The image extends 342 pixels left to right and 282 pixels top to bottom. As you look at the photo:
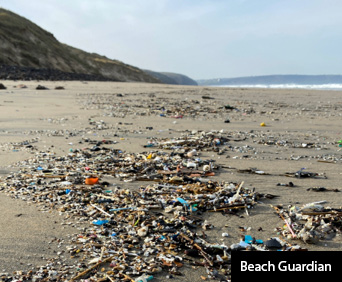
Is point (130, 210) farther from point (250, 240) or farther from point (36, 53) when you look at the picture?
point (36, 53)

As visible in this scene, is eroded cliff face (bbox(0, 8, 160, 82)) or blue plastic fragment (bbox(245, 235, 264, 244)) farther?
eroded cliff face (bbox(0, 8, 160, 82))

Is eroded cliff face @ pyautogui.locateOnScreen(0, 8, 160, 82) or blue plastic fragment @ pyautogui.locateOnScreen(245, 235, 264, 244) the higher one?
eroded cliff face @ pyautogui.locateOnScreen(0, 8, 160, 82)

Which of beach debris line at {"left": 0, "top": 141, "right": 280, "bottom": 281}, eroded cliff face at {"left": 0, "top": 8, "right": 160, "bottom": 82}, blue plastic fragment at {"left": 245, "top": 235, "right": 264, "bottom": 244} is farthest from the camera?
eroded cliff face at {"left": 0, "top": 8, "right": 160, "bottom": 82}

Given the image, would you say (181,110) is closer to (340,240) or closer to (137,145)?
(137,145)

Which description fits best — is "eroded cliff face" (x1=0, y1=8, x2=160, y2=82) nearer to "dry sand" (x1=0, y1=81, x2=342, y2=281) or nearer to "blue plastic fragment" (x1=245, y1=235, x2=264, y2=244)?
"dry sand" (x1=0, y1=81, x2=342, y2=281)

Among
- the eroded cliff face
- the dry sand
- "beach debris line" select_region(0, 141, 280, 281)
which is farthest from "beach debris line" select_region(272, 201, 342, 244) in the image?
the eroded cliff face

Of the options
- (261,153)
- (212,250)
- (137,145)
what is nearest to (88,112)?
(137,145)

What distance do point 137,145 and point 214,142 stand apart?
119 centimetres

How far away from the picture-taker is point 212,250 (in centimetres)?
211

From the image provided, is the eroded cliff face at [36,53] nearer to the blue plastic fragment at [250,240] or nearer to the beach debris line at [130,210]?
the beach debris line at [130,210]

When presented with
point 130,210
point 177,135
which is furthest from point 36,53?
point 130,210

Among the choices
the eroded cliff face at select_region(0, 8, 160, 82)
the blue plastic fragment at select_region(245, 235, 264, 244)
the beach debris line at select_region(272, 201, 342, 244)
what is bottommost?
the blue plastic fragment at select_region(245, 235, 264, 244)

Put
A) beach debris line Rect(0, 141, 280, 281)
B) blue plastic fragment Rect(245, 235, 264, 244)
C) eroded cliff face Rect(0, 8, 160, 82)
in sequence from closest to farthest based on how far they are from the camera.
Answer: beach debris line Rect(0, 141, 280, 281), blue plastic fragment Rect(245, 235, 264, 244), eroded cliff face Rect(0, 8, 160, 82)

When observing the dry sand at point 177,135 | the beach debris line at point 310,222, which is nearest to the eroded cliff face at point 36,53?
the dry sand at point 177,135
